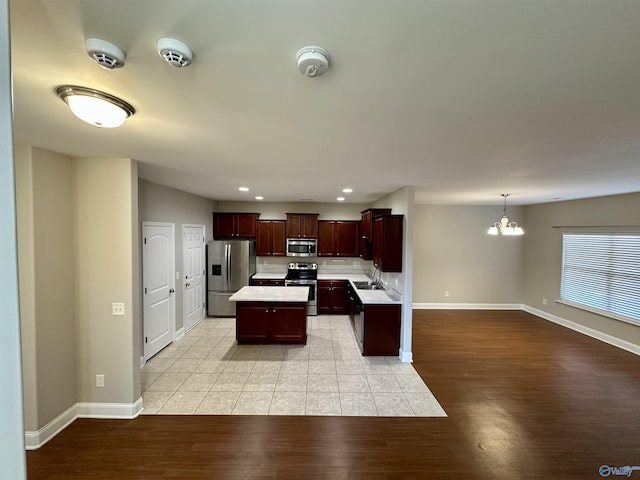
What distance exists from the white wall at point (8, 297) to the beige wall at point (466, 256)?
6974 millimetres

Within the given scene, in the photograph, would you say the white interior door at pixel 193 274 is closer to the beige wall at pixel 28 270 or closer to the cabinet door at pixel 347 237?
the beige wall at pixel 28 270

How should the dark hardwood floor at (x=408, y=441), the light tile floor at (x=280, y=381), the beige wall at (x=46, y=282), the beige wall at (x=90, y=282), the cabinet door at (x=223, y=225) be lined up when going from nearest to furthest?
the dark hardwood floor at (x=408, y=441) < the beige wall at (x=46, y=282) < the beige wall at (x=90, y=282) < the light tile floor at (x=280, y=381) < the cabinet door at (x=223, y=225)

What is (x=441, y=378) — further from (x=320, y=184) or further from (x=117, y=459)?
(x=117, y=459)

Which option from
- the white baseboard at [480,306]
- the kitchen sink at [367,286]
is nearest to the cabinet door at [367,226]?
the kitchen sink at [367,286]

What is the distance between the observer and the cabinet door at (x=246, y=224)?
6.38 metres

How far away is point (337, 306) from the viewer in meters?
6.22

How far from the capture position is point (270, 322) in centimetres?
452

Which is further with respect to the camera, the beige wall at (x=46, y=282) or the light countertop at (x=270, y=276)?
the light countertop at (x=270, y=276)

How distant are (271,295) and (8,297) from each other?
4.08m

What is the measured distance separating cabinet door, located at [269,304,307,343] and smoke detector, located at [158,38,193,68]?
12.8 feet

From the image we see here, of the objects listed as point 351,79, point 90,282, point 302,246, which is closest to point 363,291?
point 302,246

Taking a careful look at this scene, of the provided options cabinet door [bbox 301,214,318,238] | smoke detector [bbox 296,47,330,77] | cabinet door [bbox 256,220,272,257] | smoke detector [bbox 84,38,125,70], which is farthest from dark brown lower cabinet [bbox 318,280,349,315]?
smoke detector [bbox 84,38,125,70]

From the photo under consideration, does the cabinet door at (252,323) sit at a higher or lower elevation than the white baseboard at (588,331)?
higher

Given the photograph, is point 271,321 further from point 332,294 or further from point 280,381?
→ point 332,294
